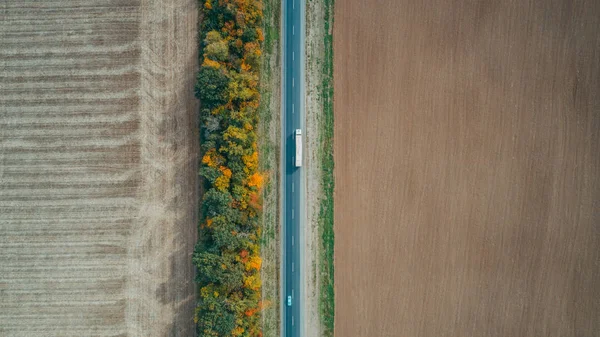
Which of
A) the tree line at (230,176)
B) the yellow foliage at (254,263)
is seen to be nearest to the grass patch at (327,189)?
the yellow foliage at (254,263)

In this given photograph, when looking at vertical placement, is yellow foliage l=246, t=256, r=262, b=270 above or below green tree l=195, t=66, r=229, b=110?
below

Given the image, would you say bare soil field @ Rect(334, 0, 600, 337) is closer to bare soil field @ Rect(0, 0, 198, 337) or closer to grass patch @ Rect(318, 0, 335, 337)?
grass patch @ Rect(318, 0, 335, 337)

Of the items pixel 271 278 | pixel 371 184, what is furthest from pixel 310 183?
pixel 271 278

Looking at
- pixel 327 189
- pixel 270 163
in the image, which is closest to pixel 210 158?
pixel 270 163

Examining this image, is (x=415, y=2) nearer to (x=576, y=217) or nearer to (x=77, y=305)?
(x=576, y=217)

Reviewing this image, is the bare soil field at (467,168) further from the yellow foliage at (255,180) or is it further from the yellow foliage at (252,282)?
the yellow foliage at (252,282)

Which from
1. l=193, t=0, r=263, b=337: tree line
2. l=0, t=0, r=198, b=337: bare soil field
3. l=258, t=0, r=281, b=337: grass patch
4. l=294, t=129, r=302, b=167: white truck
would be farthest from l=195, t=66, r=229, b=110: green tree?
l=294, t=129, r=302, b=167: white truck
